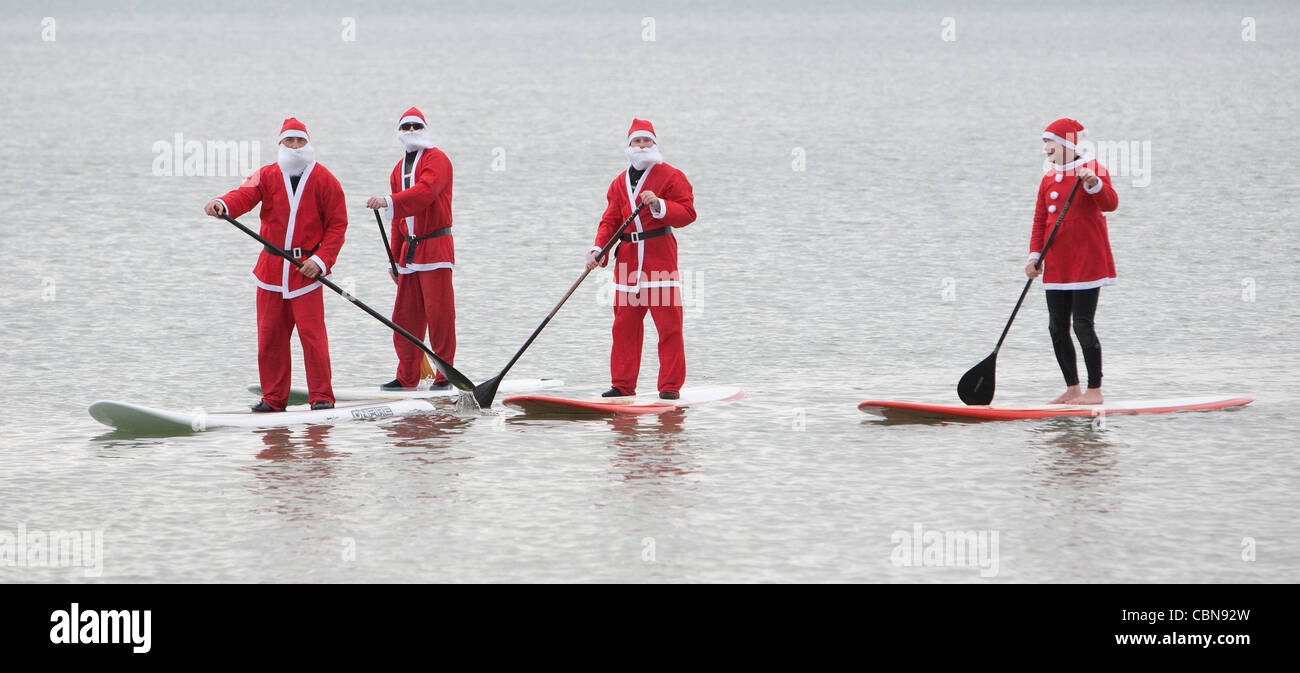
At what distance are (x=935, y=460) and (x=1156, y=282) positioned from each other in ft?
21.4

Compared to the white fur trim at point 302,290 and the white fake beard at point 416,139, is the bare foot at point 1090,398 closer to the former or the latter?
the white fake beard at point 416,139

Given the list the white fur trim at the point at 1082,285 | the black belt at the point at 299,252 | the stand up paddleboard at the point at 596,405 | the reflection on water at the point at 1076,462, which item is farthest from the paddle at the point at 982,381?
the black belt at the point at 299,252

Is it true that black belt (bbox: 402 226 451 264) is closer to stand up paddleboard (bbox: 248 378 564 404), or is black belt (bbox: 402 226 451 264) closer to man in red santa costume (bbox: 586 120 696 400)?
stand up paddleboard (bbox: 248 378 564 404)

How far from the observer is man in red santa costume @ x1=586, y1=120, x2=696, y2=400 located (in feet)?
30.2

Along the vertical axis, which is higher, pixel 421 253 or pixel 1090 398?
pixel 421 253

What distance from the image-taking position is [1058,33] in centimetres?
6250

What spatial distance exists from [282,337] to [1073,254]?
423cm

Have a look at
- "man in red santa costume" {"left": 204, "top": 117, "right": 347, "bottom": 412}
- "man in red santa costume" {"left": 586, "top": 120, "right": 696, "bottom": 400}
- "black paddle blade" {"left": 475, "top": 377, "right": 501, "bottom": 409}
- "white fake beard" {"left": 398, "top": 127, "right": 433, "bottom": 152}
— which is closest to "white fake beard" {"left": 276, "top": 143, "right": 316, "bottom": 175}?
"man in red santa costume" {"left": 204, "top": 117, "right": 347, "bottom": 412}

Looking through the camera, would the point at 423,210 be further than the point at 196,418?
Yes

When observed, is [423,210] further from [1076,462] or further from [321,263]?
[1076,462]

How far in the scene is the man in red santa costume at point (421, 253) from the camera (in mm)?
9516

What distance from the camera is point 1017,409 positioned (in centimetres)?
862

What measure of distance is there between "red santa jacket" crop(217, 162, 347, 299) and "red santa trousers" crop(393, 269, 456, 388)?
102 cm

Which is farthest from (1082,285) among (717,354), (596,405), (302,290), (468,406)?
(302,290)
